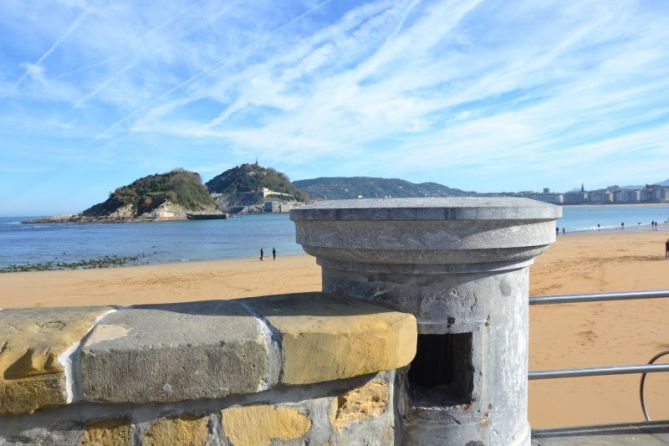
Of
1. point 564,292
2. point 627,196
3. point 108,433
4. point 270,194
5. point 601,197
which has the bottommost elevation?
point 564,292

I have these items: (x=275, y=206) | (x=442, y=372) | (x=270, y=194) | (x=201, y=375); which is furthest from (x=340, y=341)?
(x=270, y=194)

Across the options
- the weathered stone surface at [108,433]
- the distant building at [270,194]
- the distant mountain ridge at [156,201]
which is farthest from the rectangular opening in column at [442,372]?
the distant building at [270,194]

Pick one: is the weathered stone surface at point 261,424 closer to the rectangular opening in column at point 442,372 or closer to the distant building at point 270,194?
the rectangular opening in column at point 442,372

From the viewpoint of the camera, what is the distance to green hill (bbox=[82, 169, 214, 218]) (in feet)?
473

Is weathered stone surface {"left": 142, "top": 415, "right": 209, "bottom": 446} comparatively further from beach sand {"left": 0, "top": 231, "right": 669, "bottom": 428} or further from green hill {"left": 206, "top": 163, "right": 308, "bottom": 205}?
green hill {"left": 206, "top": 163, "right": 308, "bottom": 205}

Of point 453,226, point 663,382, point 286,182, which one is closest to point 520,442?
point 453,226

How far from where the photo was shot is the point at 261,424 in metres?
1.59

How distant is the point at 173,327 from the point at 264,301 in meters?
0.44

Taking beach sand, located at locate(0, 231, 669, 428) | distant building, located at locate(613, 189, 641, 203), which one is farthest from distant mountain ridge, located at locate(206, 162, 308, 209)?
Result: beach sand, located at locate(0, 231, 669, 428)

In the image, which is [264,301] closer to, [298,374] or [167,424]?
[298,374]

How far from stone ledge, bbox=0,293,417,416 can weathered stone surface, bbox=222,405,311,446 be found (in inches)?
4.2

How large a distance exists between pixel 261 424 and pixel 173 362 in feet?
1.20

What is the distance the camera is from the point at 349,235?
1.80m

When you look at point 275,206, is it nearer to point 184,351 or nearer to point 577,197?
point 577,197
